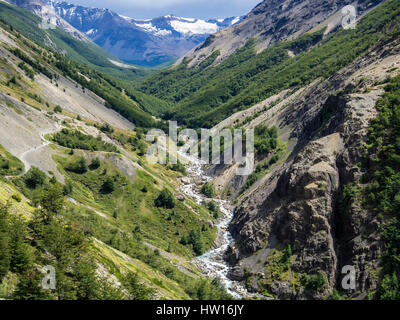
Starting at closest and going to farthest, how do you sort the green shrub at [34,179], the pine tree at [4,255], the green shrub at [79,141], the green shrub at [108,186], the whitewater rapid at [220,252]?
the pine tree at [4,255], the whitewater rapid at [220,252], the green shrub at [34,179], the green shrub at [108,186], the green shrub at [79,141]

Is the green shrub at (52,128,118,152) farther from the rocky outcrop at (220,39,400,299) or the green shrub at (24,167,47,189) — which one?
the rocky outcrop at (220,39,400,299)

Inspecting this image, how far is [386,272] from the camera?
45.7 m

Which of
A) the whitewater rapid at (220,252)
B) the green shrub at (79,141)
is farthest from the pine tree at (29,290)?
the green shrub at (79,141)

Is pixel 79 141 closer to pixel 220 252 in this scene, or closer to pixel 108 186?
pixel 108 186

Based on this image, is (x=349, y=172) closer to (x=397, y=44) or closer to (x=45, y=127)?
(x=397, y=44)

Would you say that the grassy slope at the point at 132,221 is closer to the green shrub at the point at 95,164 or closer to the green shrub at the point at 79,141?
the green shrub at the point at 95,164

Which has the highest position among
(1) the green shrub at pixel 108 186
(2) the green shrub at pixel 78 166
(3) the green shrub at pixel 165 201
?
(2) the green shrub at pixel 78 166

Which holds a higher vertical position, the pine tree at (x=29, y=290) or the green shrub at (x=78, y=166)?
the green shrub at (x=78, y=166)

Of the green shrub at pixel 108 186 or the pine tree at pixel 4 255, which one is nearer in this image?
the pine tree at pixel 4 255

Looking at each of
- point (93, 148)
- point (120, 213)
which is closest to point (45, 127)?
point (93, 148)

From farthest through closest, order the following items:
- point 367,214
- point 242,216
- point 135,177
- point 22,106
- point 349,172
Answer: point 22,106 < point 135,177 < point 242,216 < point 349,172 < point 367,214

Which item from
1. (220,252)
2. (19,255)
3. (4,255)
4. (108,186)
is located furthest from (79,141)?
(4,255)

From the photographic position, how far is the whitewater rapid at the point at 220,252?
60.3 meters
